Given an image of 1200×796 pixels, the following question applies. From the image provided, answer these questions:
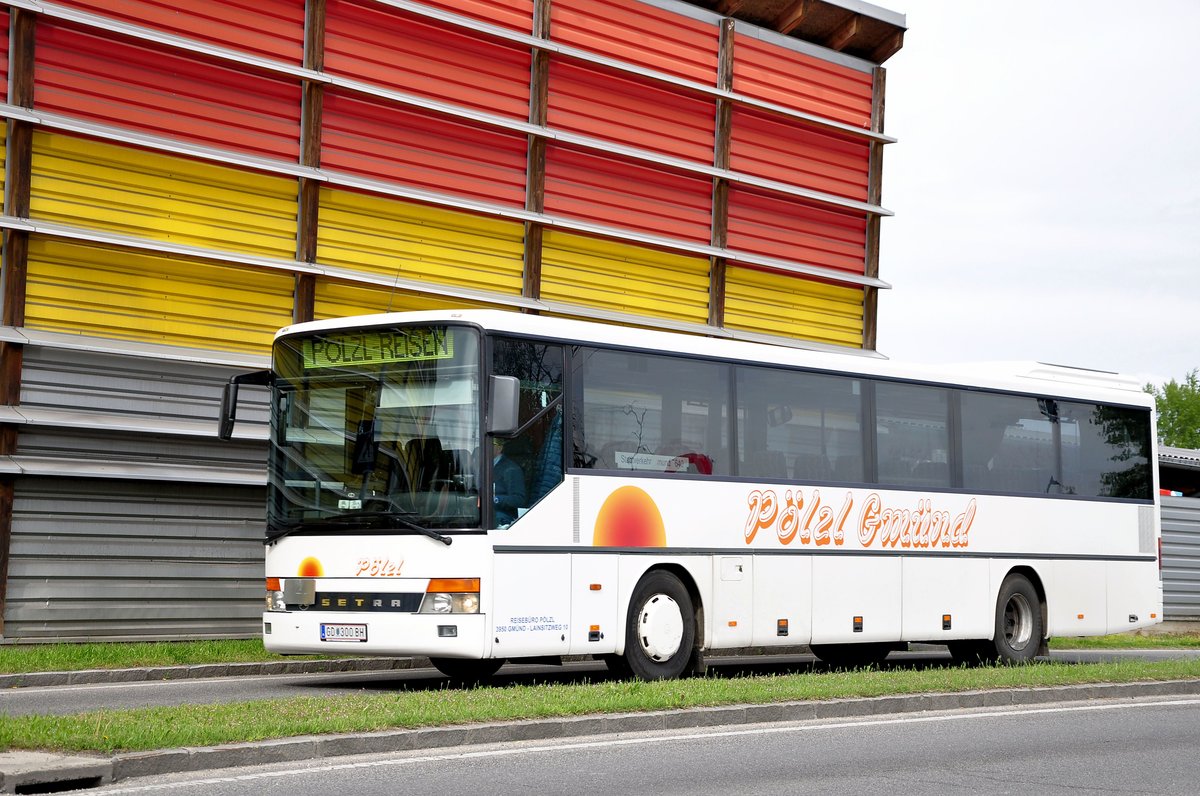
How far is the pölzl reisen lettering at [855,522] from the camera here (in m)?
15.9

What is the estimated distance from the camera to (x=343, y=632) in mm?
13500

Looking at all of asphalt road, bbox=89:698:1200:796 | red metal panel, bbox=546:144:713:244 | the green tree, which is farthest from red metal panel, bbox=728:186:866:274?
the green tree

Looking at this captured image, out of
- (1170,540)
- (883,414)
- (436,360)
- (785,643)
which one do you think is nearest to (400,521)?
(436,360)

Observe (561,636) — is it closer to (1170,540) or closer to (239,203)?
(239,203)

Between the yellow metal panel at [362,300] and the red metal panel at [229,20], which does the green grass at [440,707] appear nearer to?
the yellow metal panel at [362,300]

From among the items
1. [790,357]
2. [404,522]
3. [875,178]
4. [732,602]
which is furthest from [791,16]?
[404,522]

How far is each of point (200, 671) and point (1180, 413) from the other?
95.7m

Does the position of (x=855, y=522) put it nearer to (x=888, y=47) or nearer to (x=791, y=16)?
(x=791, y=16)

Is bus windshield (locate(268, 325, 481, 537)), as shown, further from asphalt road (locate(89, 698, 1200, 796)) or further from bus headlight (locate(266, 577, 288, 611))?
asphalt road (locate(89, 698, 1200, 796))

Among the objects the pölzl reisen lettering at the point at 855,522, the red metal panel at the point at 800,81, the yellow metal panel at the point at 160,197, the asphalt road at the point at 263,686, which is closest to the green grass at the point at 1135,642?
the asphalt road at the point at 263,686

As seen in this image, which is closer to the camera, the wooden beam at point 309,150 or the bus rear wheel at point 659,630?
the bus rear wheel at point 659,630

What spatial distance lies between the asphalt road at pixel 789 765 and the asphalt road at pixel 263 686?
11.4ft

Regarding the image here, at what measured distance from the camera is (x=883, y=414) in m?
17.3

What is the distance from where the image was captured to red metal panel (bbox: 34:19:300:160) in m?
18.6
